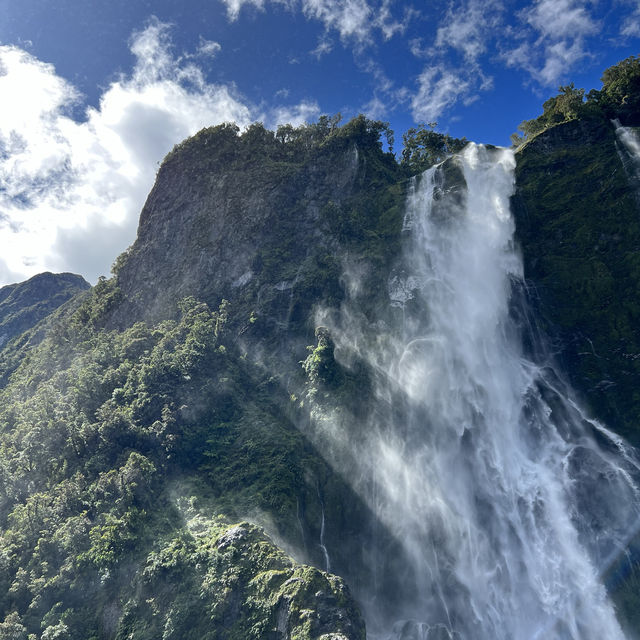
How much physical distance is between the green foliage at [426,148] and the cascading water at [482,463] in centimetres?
1120

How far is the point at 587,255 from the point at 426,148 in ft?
77.1

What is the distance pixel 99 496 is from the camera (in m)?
23.4

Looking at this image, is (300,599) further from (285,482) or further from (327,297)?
(327,297)

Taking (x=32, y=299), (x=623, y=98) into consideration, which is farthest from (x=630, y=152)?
(x=32, y=299)

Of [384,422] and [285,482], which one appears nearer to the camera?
[285,482]

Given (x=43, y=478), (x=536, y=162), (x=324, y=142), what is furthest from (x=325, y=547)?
(x=324, y=142)

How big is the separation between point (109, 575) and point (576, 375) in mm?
28835

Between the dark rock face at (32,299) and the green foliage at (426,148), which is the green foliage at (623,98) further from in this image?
the dark rock face at (32,299)

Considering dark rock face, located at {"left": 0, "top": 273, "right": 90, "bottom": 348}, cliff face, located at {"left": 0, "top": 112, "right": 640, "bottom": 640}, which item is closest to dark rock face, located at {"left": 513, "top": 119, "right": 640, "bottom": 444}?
cliff face, located at {"left": 0, "top": 112, "right": 640, "bottom": 640}

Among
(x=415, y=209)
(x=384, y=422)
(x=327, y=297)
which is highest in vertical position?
(x=415, y=209)

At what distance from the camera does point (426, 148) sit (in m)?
47.6

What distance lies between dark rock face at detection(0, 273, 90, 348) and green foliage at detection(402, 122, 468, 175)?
7175 cm

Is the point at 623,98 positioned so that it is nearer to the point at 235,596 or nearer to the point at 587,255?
the point at 587,255

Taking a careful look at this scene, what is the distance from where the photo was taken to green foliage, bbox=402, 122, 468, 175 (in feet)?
150
